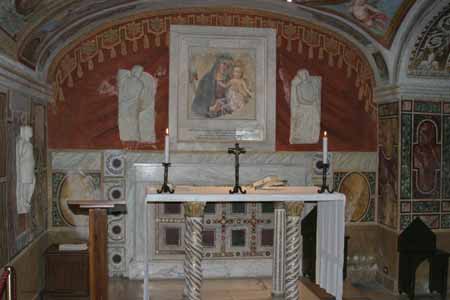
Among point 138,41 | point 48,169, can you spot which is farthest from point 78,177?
point 138,41

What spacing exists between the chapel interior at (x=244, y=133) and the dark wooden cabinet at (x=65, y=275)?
0.80 ft

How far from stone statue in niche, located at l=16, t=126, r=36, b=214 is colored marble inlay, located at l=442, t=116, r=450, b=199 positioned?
18.6 feet

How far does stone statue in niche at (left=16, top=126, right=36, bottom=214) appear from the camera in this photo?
5664mm

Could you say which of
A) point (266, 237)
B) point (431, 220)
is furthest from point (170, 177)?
point (431, 220)

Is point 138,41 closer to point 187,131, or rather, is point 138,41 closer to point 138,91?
point 138,91

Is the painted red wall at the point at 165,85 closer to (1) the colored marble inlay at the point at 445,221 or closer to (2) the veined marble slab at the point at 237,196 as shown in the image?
(1) the colored marble inlay at the point at 445,221

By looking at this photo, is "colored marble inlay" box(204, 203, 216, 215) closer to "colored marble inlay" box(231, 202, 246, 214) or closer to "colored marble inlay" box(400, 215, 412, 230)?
"colored marble inlay" box(231, 202, 246, 214)

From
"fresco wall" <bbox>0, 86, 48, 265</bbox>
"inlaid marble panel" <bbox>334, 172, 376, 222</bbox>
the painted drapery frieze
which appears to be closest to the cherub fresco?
the painted drapery frieze

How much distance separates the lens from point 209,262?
758 cm

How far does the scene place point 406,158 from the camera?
7145 millimetres

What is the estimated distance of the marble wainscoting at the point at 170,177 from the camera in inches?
289

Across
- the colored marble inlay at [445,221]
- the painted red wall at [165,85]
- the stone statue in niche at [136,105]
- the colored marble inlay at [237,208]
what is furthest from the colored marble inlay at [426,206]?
the stone statue in niche at [136,105]

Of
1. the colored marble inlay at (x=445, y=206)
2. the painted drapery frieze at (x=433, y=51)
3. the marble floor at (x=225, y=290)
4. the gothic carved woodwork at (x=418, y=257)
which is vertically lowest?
the marble floor at (x=225, y=290)

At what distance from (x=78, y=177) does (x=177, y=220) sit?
1594 millimetres
